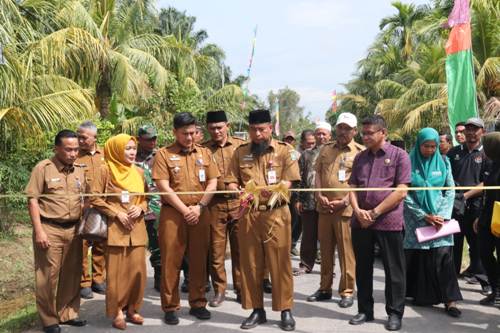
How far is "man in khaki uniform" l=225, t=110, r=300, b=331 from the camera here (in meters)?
4.73

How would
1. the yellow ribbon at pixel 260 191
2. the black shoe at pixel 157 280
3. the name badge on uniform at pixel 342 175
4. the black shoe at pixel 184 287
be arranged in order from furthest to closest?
the black shoe at pixel 157 280, the black shoe at pixel 184 287, the name badge on uniform at pixel 342 175, the yellow ribbon at pixel 260 191

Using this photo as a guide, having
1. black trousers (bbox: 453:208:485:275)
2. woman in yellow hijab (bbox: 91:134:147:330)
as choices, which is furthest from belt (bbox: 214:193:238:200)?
black trousers (bbox: 453:208:485:275)

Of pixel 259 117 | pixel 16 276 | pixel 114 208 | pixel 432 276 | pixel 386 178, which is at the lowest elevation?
pixel 16 276

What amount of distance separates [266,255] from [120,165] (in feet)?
5.29

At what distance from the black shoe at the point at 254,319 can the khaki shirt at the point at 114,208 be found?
1208mm

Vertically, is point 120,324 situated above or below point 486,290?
below

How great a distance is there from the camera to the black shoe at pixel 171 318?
4930mm

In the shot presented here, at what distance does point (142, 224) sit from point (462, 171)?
12.2 feet

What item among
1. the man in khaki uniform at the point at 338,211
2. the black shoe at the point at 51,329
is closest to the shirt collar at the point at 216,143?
the man in khaki uniform at the point at 338,211

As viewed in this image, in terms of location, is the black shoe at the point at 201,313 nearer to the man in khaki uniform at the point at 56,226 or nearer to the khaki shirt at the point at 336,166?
the man in khaki uniform at the point at 56,226

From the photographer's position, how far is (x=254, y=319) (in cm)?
479

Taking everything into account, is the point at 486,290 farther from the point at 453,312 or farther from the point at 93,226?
Result: the point at 93,226

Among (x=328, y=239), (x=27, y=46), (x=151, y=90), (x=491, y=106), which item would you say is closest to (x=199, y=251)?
(x=328, y=239)

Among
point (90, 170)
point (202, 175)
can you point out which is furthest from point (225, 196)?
point (90, 170)
